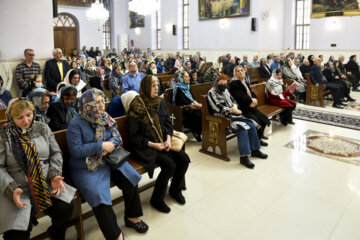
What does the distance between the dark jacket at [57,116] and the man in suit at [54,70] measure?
106 inches

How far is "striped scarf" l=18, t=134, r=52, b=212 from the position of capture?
220 cm

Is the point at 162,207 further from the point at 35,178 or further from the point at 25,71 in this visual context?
the point at 25,71

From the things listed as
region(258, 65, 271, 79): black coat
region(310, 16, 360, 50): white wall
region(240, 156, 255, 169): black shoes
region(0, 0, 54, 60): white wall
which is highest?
region(310, 16, 360, 50): white wall

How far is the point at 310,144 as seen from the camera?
16.8ft

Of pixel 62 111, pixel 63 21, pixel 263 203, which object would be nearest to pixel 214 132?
pixel 263 203

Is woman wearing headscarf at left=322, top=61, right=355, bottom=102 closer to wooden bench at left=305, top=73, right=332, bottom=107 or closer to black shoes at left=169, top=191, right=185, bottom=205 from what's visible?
wooden bench at left=305, top=73, right=332, bottom=107

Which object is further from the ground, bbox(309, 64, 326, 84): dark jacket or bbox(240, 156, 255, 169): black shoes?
bbox(309, 64, 326, 84): dark jacket

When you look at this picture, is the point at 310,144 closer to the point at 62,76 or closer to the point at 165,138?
the point at 165,138

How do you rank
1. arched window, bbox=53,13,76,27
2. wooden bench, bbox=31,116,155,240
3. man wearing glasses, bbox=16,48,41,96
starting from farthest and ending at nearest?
arched window, bbox=53,13,76,27 → man wearing glasses, bbox=16,48,41,96 → wooden bench, bbox=31,116,155,240

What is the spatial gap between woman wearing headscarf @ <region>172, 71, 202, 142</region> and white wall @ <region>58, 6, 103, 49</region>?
1834 centimetres

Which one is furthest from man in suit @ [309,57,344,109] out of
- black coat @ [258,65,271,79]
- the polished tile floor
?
the polished tile floor

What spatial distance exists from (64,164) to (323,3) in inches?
620

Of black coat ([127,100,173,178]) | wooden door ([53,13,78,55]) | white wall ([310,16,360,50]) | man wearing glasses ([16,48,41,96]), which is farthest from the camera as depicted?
wooden door ([53,13,78,55])

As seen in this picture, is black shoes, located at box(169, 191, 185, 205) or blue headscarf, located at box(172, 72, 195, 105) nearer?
black shoes, located at box(169, 191, 185, 205)
